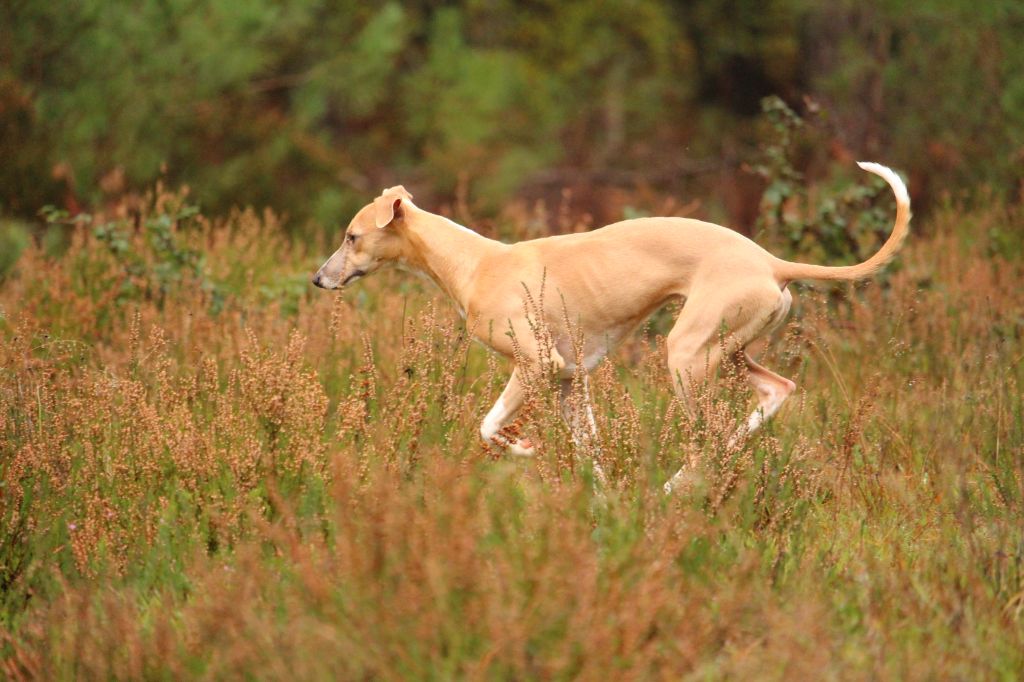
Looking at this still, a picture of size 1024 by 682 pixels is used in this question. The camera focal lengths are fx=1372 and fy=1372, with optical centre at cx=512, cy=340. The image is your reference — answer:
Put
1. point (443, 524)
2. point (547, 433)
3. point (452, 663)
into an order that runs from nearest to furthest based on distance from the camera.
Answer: point (452, 663) < point (443, 524) < point (547, 433)

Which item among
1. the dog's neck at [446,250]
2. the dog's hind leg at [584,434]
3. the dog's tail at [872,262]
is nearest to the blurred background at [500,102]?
the dog's neck at [446,250]

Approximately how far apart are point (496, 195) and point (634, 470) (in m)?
12.8

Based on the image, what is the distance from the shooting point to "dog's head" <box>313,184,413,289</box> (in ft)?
22.0

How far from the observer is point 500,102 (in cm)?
1766

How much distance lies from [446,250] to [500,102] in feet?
37.5

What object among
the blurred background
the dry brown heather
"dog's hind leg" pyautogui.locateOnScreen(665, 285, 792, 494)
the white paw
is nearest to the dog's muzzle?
the dry brown heather

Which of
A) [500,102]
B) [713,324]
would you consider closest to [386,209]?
[713,324]

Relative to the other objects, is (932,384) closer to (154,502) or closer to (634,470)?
(634,470)

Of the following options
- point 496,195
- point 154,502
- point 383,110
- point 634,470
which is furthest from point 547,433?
point 383,110

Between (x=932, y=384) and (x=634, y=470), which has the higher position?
(x=634, y=470)

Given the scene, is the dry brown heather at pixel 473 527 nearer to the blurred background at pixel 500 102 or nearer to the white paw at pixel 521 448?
the white paw at pixel 521 448

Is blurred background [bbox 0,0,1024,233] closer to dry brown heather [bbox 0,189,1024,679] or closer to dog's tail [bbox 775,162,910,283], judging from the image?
dog's tail [bbox 775,162,910,283]

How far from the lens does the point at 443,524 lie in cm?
373

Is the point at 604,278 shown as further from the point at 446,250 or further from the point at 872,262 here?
the point at 872,262
